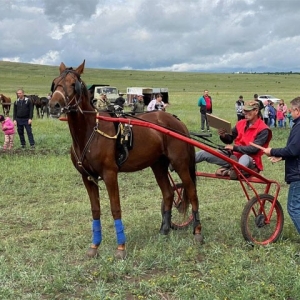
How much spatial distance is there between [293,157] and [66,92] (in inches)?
114

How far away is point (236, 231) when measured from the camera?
6.87 m

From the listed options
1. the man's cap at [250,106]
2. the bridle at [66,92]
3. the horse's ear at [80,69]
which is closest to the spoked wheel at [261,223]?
the man's cap at [250,106]

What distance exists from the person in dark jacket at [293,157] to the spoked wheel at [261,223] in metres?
0.64

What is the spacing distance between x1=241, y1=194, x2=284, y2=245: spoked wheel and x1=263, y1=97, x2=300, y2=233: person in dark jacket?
2.10 ft

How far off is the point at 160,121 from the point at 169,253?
1970 millimetres

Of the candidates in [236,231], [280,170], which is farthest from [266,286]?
[280,170]

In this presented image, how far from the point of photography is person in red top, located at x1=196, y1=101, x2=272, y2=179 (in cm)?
668

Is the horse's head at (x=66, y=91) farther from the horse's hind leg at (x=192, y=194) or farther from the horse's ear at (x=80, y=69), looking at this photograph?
the horse's hind leg at (x=192, y=194)

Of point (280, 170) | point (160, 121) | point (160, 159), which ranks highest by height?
point (160, 121)

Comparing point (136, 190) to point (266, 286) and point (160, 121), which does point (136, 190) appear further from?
point (266, 286)

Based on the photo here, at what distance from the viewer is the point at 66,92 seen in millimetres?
5391

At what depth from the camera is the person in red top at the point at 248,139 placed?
21.9 feet

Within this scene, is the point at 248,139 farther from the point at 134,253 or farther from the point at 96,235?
the point at 96,235

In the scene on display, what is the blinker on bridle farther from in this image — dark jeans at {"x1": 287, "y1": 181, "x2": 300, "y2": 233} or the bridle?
dark jeans at {"x1": 287, "y1": 181, "x2": 300, "y2": 233}
